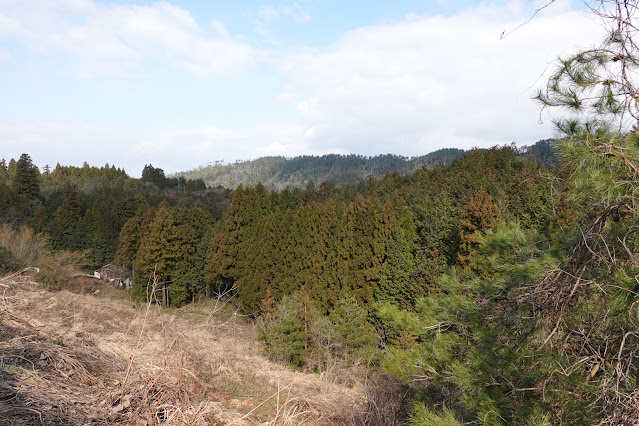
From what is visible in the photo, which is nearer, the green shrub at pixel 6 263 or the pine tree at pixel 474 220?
the green shrub at pixel 6 263

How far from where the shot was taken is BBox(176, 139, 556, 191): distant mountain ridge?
138375 mm

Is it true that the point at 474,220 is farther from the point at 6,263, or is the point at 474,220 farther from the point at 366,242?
the point at 6,263

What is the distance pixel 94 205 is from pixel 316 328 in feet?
128

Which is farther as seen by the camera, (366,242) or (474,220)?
(366,242)

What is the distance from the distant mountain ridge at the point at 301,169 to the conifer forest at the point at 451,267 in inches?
3783

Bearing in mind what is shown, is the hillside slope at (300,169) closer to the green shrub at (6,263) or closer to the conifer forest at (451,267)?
the conifer forest at (451,267)

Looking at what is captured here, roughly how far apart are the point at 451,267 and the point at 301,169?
15674cm

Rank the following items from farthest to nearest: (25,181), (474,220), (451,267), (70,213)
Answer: (25,181)
(70,213)
(474,220)
(451,267)

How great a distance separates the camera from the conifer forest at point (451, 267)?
109 inches

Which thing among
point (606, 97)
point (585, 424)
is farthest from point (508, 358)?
point (606, 97)

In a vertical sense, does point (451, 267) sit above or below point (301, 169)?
below

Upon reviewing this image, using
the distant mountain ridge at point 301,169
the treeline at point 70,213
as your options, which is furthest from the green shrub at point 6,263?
the distant mountain ridge at point 301,169

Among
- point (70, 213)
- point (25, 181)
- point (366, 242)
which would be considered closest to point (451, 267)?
point (366, 242)

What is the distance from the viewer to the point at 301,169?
165000mm
